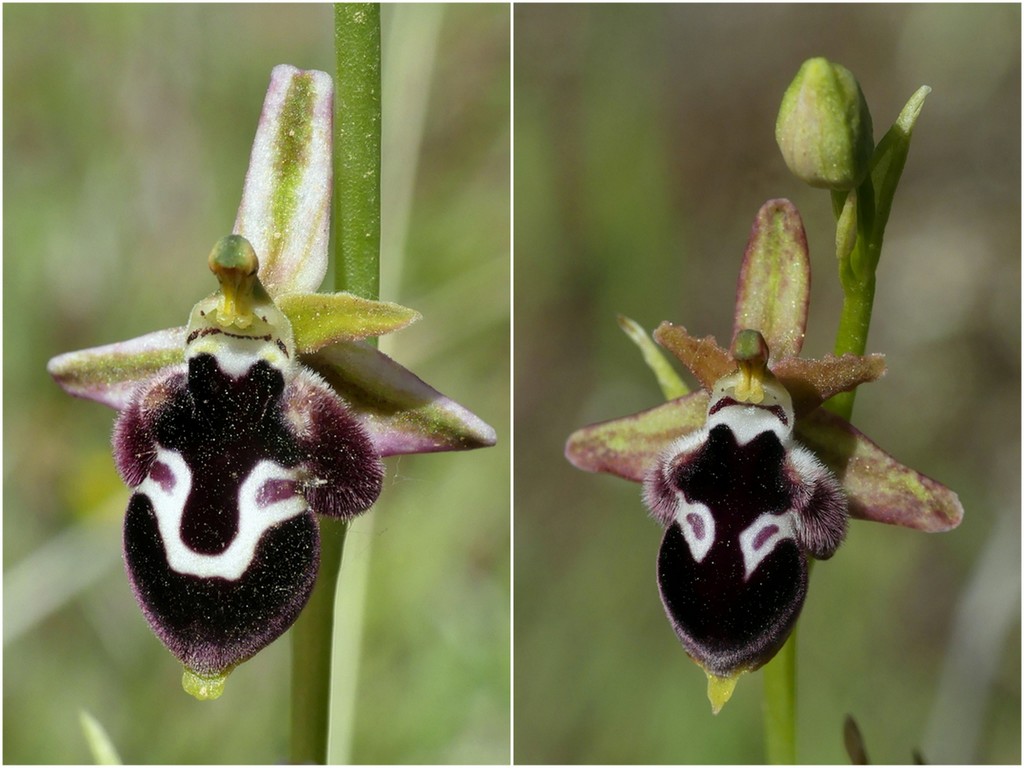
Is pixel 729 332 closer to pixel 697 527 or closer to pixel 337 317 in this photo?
pixel 697 527

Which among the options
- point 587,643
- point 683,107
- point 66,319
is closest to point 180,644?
point 66,319

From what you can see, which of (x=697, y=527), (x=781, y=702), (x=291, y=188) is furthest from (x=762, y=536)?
(x=291, y=188)

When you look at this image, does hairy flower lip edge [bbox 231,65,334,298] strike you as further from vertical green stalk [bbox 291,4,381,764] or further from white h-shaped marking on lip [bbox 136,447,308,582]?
white h-shaped marking on lip [bbox 136,447,308,582]

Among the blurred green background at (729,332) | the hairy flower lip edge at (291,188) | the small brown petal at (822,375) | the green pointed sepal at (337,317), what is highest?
the hairy flower lip edge at (291,188)

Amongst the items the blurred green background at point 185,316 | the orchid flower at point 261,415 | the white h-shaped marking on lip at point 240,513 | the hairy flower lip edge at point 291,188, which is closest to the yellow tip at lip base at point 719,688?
the orchid flower at point 261,415

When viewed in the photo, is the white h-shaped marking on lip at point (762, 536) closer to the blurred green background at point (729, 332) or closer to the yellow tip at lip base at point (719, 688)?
the yellow tip at lip base at point (719, 688)

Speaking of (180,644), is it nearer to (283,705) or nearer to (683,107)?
(283,705)
